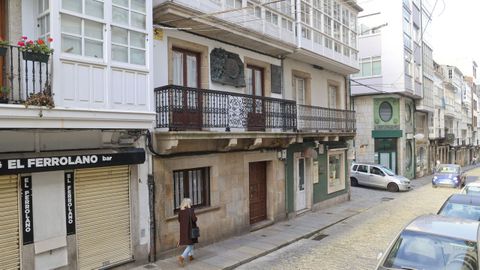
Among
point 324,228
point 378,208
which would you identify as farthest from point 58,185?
point 378,208

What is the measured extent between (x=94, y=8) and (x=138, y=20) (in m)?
1.13

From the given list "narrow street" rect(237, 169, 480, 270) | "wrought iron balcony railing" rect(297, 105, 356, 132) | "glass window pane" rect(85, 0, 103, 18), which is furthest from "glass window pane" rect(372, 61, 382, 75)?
"glass window pane" rect(85, 0, 103, 18)

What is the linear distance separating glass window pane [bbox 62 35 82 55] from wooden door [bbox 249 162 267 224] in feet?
24.6

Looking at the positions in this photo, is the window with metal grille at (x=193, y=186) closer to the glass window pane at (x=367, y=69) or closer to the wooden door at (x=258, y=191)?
the wooden door at (x=258, y=191)

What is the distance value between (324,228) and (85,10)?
10561mm

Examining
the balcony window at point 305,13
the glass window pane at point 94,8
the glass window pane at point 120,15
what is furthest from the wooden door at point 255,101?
the glass window pane at point 94,8

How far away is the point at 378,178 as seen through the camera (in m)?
25.2

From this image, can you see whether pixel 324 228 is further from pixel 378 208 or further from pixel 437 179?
pixel 437 179

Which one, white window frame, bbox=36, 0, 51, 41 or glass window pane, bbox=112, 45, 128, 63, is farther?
glass window pane, bbox=112, 45, 128, 63

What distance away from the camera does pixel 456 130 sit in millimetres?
54812

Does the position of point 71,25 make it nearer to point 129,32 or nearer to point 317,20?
point 129,32

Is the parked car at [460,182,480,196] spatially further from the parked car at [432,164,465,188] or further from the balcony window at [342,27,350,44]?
the parked car at [432,164,465,188]

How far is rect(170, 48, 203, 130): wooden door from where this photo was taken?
974 cm

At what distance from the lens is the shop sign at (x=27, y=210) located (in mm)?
7449
